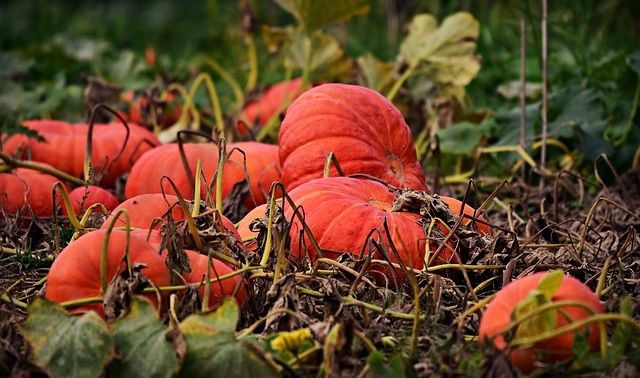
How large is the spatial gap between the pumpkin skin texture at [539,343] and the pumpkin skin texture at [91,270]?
627 millimetres

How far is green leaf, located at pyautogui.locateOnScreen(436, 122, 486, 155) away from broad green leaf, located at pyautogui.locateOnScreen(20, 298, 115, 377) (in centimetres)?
220

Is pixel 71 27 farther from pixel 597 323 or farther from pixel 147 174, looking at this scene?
pixel 597 323

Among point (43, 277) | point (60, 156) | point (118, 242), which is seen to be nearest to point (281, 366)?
point (118, 242)

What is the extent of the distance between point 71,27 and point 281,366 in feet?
17.3

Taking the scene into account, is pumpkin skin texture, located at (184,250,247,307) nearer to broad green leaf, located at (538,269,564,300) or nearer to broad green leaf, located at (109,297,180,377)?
broad green leaf, located at (109,297,180,377)

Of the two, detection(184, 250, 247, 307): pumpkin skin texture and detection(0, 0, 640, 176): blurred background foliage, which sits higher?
detection(184, 250, 247, 307): pumpkin skin texture

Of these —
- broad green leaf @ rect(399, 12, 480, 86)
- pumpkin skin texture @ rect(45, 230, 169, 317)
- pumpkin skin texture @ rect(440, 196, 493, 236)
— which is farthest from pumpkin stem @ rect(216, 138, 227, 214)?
broad green leaf @ rect(399, 12, 480, 86)

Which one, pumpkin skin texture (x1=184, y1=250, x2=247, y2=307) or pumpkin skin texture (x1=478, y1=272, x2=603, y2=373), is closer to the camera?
pumpkin skin texture (x1=478, y1=272, x2=603, y2=373)

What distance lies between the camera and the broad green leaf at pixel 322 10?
13.5ft

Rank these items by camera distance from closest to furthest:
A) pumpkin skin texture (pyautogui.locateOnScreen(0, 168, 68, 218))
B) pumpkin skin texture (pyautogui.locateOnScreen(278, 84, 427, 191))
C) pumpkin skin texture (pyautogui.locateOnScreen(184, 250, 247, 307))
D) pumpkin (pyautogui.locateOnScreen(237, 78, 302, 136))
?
pumpkin skin texture (pyautogui.locateOnScreen(184, 250, 247, 307))
pumpkin skin texture (pyautogui.locateOnScreen(278, 84, 427, 191))
pumpkin skin texture (pyautogui.locateOnScreen(0, 168, 68, 218))
pumpkin (pyautogui.locateOnScreen(237, 78, 302, 136))

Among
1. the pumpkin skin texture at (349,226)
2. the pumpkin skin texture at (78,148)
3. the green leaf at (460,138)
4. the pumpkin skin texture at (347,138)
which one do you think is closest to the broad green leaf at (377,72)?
the green leaf at (460,138)

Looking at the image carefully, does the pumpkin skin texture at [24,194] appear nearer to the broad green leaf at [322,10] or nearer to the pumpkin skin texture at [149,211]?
the pumpkin skin texture at [149,211]

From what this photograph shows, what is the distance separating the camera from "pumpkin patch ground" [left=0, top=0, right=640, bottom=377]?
6.44 ft

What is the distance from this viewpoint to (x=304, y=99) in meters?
3.13
